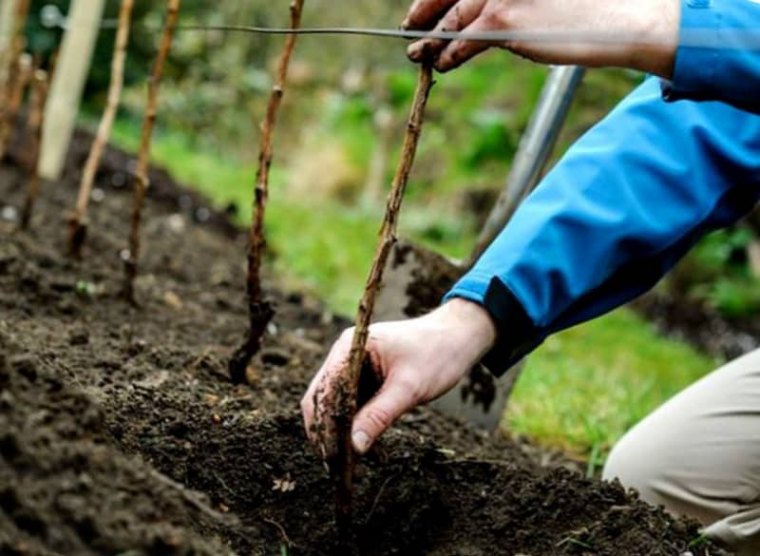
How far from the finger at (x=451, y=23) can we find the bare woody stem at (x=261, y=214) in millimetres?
660

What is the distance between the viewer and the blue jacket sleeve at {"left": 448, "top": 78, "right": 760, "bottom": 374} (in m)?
1.87

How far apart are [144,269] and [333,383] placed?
235cm

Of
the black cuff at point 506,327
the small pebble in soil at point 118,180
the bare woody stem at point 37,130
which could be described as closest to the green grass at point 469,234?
the small pebble in soil at point 118,180

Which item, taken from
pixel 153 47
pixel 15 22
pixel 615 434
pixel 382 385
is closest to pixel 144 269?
pixel 15 22

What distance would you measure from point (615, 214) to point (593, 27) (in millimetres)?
558

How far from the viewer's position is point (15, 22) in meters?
3.88

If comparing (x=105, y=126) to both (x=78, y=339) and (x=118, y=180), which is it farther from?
(x=118, y=180)

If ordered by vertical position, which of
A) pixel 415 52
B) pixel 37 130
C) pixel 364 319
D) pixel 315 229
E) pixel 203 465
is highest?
pixel 415 52

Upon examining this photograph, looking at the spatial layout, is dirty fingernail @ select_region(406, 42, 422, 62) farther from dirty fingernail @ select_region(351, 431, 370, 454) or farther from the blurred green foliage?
the blurred green foliage

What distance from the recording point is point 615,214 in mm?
1980

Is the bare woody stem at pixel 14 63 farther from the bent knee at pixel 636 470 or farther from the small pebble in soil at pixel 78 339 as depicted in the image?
the bent knee at pixel 636 470

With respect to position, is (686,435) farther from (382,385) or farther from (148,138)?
(148,138)

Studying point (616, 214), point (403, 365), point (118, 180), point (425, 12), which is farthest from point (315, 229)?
point (425, 12)

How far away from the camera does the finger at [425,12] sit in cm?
160
